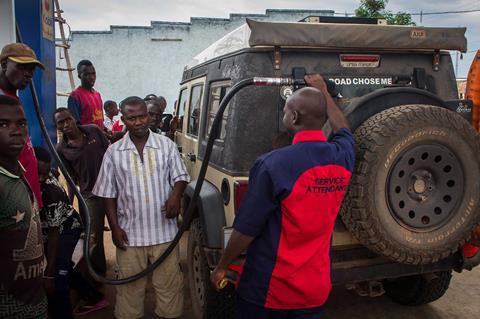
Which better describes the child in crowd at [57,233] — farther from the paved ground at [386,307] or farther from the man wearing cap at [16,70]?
the paved ground at [386,307]

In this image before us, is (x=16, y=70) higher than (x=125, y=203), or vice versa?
(x=16, y=70)

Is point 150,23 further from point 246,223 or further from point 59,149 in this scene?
point 246,223

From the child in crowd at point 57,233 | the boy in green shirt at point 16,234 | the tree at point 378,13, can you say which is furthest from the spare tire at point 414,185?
the tree at point 378,13

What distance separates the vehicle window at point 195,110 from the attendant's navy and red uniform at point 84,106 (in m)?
1.30

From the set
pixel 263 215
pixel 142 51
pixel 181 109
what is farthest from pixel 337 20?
pixel 142 51

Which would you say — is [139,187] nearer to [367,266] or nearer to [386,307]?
[367,266]

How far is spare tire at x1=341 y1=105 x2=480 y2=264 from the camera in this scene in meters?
2.55

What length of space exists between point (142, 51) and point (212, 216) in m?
17.5

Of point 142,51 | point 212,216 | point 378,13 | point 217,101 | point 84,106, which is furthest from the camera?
point 142,51

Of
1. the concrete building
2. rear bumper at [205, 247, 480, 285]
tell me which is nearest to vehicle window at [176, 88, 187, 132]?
rear bumper at [205, 247, 480, 285]

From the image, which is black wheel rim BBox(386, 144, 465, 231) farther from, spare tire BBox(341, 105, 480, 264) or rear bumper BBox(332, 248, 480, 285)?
rear bumper BBox(332, 248, 480, 285)

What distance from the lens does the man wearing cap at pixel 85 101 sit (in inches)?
200

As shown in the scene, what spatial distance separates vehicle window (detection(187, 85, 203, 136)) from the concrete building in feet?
49.5

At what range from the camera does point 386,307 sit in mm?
3992
